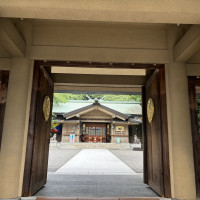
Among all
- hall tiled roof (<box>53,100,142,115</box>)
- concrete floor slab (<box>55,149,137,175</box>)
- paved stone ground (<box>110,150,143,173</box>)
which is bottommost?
paved stone ground (<box>110,150,143,173</box>)

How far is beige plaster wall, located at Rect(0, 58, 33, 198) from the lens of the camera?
2.79m

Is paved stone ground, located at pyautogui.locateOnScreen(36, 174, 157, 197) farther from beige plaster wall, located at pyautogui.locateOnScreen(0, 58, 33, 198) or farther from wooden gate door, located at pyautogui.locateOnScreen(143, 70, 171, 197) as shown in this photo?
beige plaster wall, located at pyautogui.locateOnScreen(0, 58, 33, 198)

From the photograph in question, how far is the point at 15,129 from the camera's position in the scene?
2949 millimetres

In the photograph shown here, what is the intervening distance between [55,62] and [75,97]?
2907cm

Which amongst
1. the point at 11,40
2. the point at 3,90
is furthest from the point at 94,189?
the point at 11,40

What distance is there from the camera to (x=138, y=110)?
2109cm

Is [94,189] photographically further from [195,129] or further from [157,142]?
[195,129]

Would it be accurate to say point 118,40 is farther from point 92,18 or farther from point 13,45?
point 13,45

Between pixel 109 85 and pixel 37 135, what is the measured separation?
80.3 inches

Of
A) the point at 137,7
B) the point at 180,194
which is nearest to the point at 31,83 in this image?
the point at 137,7

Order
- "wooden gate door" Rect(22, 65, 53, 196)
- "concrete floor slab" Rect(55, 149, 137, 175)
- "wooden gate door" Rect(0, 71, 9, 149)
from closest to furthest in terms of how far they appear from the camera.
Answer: "wooden gate door" Rect(22, 65, 53, 196) < "wooden gate door" Rect(0, 71, 9, 149) < "concrete floor slab" Rect(55, 149, 137, 175)

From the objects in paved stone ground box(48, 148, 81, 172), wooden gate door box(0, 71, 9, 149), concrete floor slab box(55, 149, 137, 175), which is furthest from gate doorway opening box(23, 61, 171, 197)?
paved stone ground box(48, 148, 81, 172)

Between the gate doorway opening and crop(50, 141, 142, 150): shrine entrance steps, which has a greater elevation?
the gate doorway opening

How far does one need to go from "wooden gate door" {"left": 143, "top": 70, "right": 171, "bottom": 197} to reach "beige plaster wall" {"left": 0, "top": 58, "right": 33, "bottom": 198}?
2.28 metres
